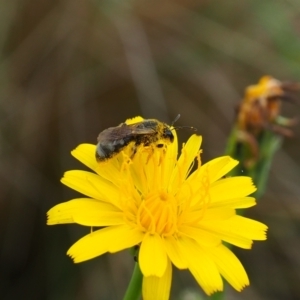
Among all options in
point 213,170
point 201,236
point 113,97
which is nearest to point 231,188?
point 213,170

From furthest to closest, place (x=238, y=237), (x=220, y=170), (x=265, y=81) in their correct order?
(x=265, y=81) → (x=220, y=170) → (x=238, y=237)

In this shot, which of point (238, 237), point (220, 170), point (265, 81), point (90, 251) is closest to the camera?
point (90, 251)

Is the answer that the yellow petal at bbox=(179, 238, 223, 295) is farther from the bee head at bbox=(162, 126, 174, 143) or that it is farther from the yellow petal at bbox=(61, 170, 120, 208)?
the bee head at bbox=(162, 126, 174, 143)

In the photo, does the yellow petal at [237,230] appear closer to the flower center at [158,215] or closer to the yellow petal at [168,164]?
the flower center at [158,215]

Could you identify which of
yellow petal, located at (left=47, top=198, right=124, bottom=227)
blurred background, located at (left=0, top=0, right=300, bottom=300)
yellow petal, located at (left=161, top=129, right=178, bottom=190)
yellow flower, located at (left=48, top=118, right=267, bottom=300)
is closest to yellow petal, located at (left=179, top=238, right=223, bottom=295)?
yellow flower, located at (left=48, top=118, right=267, bottom=300)

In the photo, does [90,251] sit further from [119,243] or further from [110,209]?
[110,209]

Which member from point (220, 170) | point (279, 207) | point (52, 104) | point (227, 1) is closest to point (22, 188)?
point (52, 104)

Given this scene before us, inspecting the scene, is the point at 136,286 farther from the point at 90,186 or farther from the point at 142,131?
the point at 142,131
